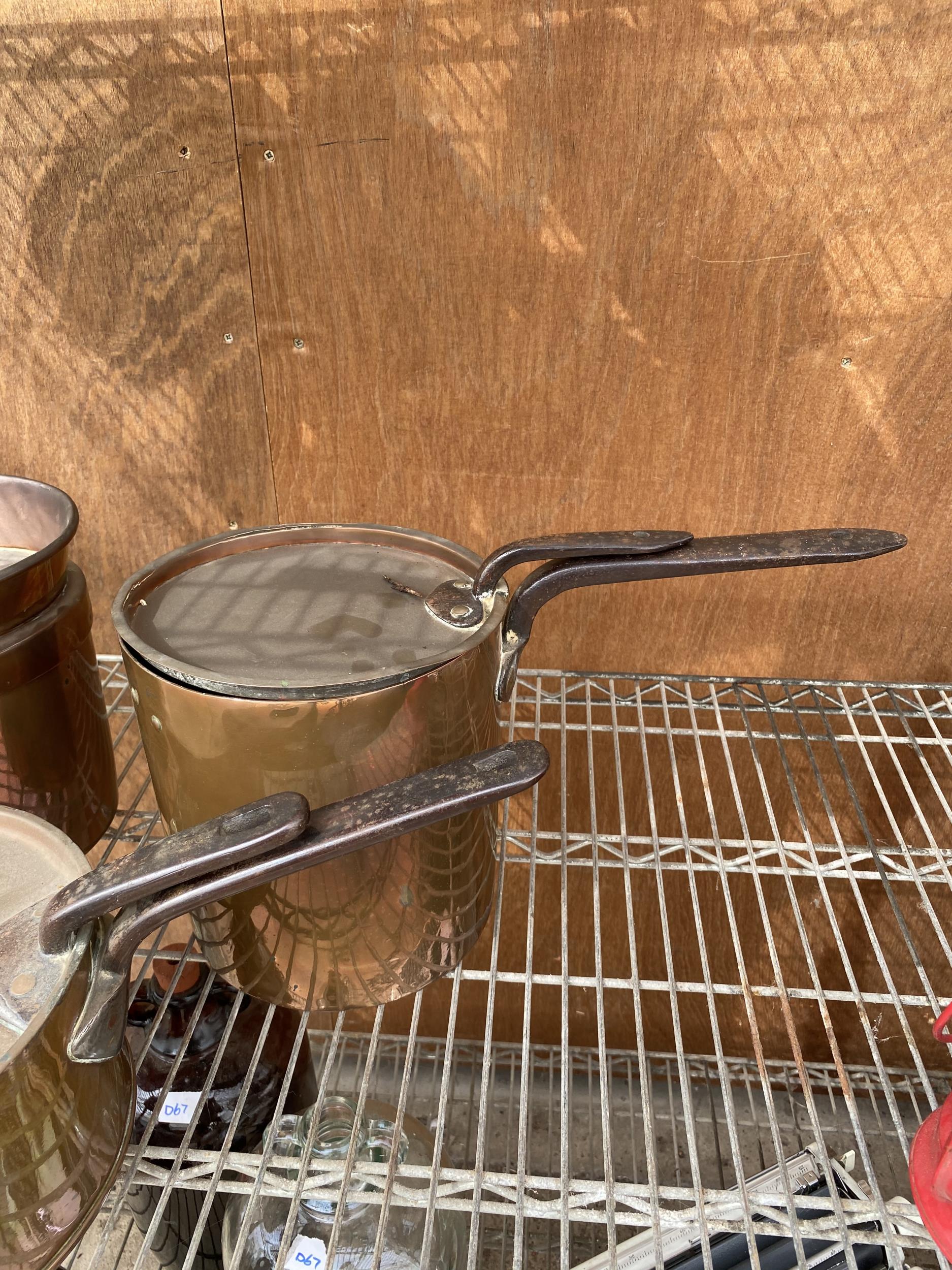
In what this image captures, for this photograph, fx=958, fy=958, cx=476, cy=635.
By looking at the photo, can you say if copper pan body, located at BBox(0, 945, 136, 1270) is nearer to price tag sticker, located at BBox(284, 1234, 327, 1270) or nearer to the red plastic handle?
price tag sticker, located at BBox(284, 1234, 327, 1270)

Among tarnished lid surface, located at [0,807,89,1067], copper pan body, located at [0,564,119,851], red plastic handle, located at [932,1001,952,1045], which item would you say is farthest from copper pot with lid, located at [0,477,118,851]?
red plastic handle, located at [932,1001,952,1045]

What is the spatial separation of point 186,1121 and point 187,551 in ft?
1.26

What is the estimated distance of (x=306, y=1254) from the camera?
22.9 inches

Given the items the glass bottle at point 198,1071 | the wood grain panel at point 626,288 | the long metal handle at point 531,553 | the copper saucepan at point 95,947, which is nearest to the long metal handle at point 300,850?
the copper saucepan at point 95,947

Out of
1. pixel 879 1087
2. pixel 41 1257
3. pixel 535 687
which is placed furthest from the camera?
pixel 879 1087

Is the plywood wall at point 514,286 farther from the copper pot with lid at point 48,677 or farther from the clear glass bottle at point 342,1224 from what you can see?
the clear glass bottle at point 342,1224

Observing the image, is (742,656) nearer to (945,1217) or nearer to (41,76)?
(945,1217)

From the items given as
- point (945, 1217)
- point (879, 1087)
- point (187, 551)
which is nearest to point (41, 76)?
point (187, 551)

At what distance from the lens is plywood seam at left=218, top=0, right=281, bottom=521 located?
65 centimetres

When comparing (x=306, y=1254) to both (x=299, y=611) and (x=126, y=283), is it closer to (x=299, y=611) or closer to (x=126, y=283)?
(x=299, y=611)

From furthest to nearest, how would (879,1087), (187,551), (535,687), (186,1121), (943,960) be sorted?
(879,1087), (943,960), (535,687), (186,1121), (187,551)

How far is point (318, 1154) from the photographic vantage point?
0.65m

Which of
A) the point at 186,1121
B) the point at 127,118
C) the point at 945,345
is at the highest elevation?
the point at 127,118

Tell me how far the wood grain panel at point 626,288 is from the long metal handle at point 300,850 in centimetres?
44
